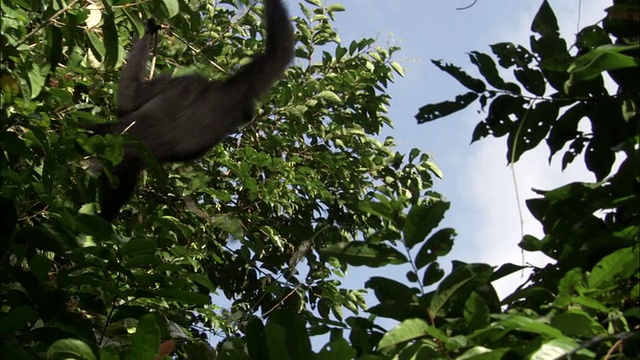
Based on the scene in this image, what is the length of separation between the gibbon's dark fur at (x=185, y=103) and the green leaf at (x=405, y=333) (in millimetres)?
2761

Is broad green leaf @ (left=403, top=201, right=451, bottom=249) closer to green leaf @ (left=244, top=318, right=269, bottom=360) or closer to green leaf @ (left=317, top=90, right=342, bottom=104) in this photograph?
green leaf @ (left=244, top=318, right=269, bottom=360)

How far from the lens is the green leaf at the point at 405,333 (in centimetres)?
117

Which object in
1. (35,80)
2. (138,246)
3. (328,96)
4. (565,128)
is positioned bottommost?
(138,246)

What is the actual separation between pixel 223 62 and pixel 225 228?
1.18 m

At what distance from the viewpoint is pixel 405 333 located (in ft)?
3.90

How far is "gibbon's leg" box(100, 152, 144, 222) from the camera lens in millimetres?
3736

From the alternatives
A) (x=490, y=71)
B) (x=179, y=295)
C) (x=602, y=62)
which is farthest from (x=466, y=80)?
(x=179, y=295)

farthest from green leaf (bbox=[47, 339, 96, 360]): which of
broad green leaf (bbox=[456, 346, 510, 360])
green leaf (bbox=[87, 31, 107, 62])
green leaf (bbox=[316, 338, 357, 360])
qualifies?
green leaf (bbox=[87, 31, 107, 62])

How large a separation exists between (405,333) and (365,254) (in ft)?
0.61

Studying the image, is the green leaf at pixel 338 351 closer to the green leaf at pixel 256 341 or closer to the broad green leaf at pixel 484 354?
the green leaf at pixel 256 341

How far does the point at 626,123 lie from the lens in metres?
1.56

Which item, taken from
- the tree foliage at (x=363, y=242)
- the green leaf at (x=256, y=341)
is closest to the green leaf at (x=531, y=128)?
the tree foliage at (x=363, y=242)

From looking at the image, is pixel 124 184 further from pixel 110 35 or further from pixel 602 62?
pixel 602 62

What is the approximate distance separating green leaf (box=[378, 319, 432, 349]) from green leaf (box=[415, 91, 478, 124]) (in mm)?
529
